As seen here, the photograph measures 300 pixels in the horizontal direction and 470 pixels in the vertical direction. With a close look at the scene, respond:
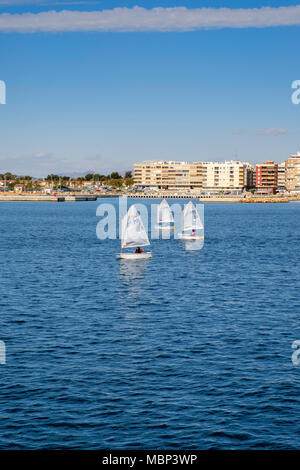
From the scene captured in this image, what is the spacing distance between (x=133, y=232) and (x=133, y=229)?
85cm

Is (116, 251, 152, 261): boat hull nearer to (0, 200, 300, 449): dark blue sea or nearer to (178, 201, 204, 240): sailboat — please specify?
(0, 200, 300, 449): dark blue sea

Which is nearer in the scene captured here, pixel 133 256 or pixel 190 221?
pixel 133 256

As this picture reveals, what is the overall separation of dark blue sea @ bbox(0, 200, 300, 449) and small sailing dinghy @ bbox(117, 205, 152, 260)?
39.7ft

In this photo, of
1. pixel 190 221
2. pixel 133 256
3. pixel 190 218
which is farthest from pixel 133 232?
pixel 190 221

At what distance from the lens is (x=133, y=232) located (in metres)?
99.1

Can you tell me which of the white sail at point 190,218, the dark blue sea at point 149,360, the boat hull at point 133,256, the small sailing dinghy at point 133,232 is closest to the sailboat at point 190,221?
the white sail at point 190,218

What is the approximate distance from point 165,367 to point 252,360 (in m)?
6.43

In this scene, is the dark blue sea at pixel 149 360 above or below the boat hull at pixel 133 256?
below

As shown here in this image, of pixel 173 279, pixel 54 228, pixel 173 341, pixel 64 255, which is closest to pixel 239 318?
pixel 173 341

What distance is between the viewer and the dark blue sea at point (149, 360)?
1203 inches

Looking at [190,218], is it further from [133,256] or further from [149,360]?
[149,360]

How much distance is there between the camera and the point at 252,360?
42000 mm

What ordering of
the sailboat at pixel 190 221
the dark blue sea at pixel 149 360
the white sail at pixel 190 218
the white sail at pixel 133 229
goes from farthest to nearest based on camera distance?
1. the sailboat at pixel 190 221
2. the white sail at pixel 190 218
3. the white sail at pixel 133 229
4. the dark blue sea at pixel 149 360

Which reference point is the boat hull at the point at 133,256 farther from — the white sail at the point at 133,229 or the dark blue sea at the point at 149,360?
the dark blue sea at the point at 149,360
